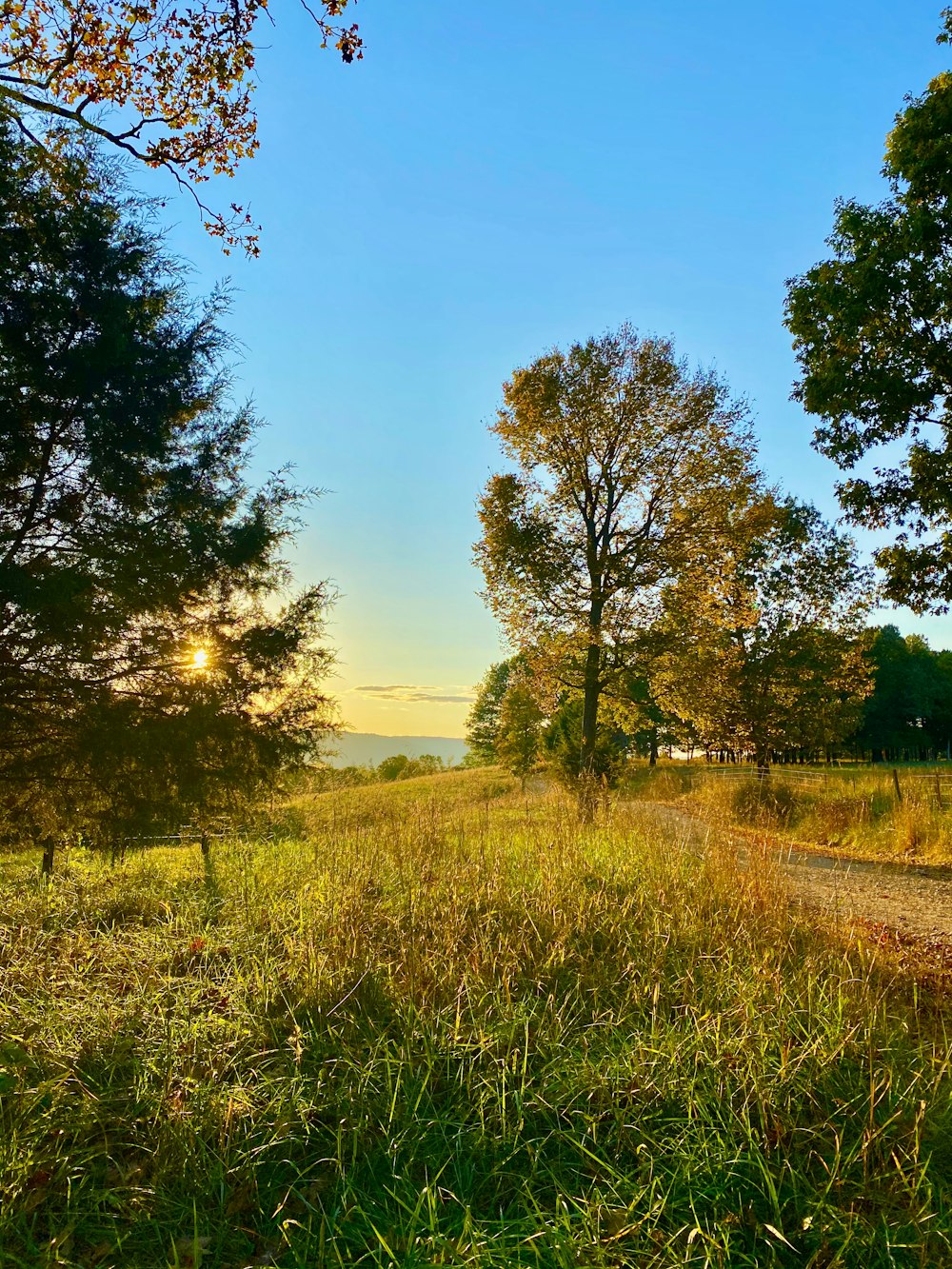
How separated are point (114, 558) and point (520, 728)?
1548 cm

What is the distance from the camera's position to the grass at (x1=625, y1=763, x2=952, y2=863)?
36.9 ft

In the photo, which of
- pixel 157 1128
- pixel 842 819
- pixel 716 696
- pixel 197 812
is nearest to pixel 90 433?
pixel 197 812

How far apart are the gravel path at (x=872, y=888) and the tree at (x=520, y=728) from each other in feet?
19.8

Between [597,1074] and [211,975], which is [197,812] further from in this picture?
[597,1074]

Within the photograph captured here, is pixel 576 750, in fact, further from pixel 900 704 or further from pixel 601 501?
pixel 900 704

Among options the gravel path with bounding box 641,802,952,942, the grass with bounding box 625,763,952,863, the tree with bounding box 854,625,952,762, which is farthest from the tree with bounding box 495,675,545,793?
the tree with bounding box 854,625,952,762

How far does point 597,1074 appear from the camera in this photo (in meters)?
3.08

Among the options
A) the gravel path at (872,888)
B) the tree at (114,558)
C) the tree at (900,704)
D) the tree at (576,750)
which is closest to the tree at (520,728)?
the tree at (576,750)

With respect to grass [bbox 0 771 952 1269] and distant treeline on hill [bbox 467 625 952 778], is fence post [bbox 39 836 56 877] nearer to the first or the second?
grass [bbox 0 771 952 1269]

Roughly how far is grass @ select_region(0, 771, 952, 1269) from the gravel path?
163 cm

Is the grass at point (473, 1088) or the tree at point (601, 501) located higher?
the tree at point (601, 501)

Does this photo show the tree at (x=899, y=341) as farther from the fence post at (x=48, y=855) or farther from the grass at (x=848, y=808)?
the fence post at (x=48, y=855)

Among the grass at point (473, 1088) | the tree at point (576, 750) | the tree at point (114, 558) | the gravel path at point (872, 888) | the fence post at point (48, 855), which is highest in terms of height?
the tree at point (114, 558)

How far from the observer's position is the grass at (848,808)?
11234 mm
